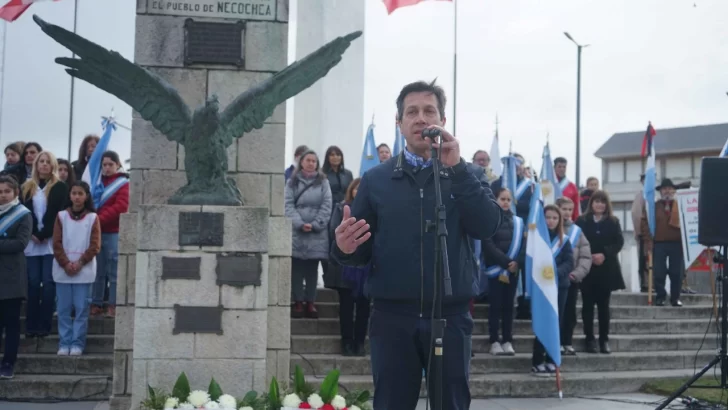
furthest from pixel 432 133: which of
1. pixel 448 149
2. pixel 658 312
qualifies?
pixel 658 312

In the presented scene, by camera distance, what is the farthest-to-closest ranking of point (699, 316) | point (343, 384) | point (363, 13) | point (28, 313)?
1. point (363, 13)
2. point (699, 316)
3. point (28, 313)
4. point (343, 384)

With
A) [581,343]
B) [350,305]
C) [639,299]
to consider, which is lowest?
[581,343]

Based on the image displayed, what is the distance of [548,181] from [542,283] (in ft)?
17.2

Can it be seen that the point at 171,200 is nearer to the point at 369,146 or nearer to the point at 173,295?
the point at 173,295

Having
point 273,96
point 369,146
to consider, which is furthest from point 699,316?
point 273,96

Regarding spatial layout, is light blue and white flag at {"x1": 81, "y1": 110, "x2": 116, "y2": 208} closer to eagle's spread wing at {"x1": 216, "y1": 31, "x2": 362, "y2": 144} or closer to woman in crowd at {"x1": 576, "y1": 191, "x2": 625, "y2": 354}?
eagle's spread wing at {"x1": 216, "y1": 31, "x2": 362, "y2": 144}

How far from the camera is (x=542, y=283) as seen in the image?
362 inches

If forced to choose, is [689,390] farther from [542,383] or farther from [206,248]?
[206,248]

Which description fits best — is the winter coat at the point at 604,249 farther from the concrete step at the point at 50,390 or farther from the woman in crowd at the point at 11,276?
the woman in crowd at the point at 11,276

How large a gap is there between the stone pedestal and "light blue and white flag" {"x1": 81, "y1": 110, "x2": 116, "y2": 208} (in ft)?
12.1

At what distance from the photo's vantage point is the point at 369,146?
44.9ft

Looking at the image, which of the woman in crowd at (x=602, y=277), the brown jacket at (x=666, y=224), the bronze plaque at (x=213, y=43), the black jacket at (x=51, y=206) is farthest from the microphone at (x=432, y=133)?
the brown jacket at (x=666, y=224)

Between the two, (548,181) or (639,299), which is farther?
(548,181)

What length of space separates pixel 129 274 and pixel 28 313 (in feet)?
7.03
